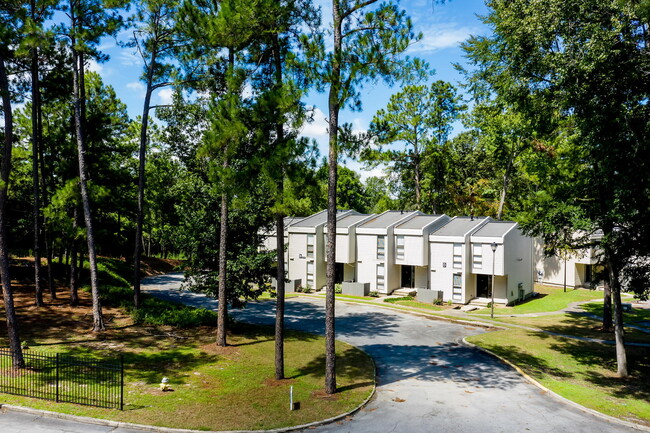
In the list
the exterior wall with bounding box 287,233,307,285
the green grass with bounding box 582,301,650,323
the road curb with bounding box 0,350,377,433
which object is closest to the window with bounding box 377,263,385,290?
the exterior wall with bounding box 287,233,307,285

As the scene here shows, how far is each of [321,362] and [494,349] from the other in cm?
→ 853

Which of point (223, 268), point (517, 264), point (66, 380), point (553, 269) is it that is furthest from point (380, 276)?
point (66, 380)

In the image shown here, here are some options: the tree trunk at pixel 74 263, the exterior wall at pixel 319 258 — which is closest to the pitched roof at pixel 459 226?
the exterior wall at pixel 319 258

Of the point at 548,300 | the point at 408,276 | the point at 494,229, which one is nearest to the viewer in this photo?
the point at 494,229

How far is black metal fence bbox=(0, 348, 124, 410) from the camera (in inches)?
491

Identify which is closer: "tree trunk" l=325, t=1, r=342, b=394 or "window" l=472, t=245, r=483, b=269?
"tree trunk" l=325, t=1, r=342, b=394

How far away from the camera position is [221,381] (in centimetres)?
1473

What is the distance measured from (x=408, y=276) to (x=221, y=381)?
25.8 m

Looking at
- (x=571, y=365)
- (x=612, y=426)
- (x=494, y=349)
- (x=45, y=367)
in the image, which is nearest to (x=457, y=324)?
(x=494, y=349)

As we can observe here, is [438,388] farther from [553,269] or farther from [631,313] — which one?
[553,269]

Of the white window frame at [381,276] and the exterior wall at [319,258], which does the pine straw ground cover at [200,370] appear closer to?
the white window frame at [381,276]

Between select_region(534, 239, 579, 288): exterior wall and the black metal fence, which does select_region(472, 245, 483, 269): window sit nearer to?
select_region(534, 239, 579, 288): exterior wall

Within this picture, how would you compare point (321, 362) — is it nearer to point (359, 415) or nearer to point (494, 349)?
point (359, 415)

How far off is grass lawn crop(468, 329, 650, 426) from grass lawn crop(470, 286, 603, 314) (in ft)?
24.8
